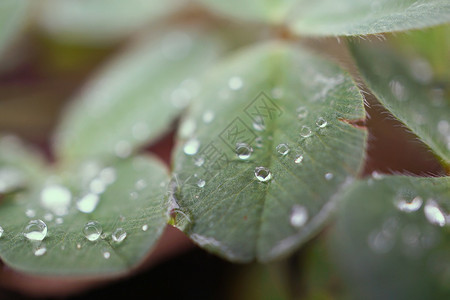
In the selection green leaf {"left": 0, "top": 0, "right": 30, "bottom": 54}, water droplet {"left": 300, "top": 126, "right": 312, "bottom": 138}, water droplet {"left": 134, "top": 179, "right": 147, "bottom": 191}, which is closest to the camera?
water droplet {"left": 300, "top": 126, "right": 312, "bottom": 138}

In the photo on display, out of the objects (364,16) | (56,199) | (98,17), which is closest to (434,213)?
(364,16)

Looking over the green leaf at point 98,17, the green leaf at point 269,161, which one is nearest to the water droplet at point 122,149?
the green leaf at point 269,161

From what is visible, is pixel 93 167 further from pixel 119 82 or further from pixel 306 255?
pixel 306 255

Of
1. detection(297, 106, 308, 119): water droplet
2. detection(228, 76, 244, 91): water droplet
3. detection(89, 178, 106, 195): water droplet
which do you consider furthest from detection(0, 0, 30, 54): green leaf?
detection(297, 106, 308, 119): water droplet

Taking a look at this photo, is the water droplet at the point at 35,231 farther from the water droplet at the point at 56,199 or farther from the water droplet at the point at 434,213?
the water droplet at the point at 434,213

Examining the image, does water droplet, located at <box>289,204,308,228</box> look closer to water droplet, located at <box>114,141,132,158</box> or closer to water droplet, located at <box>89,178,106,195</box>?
water droplet, located at <box>89,178,106,195</box>

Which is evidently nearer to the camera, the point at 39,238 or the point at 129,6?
the point at 39,238

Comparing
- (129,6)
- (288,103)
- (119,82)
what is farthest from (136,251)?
(129,6)
